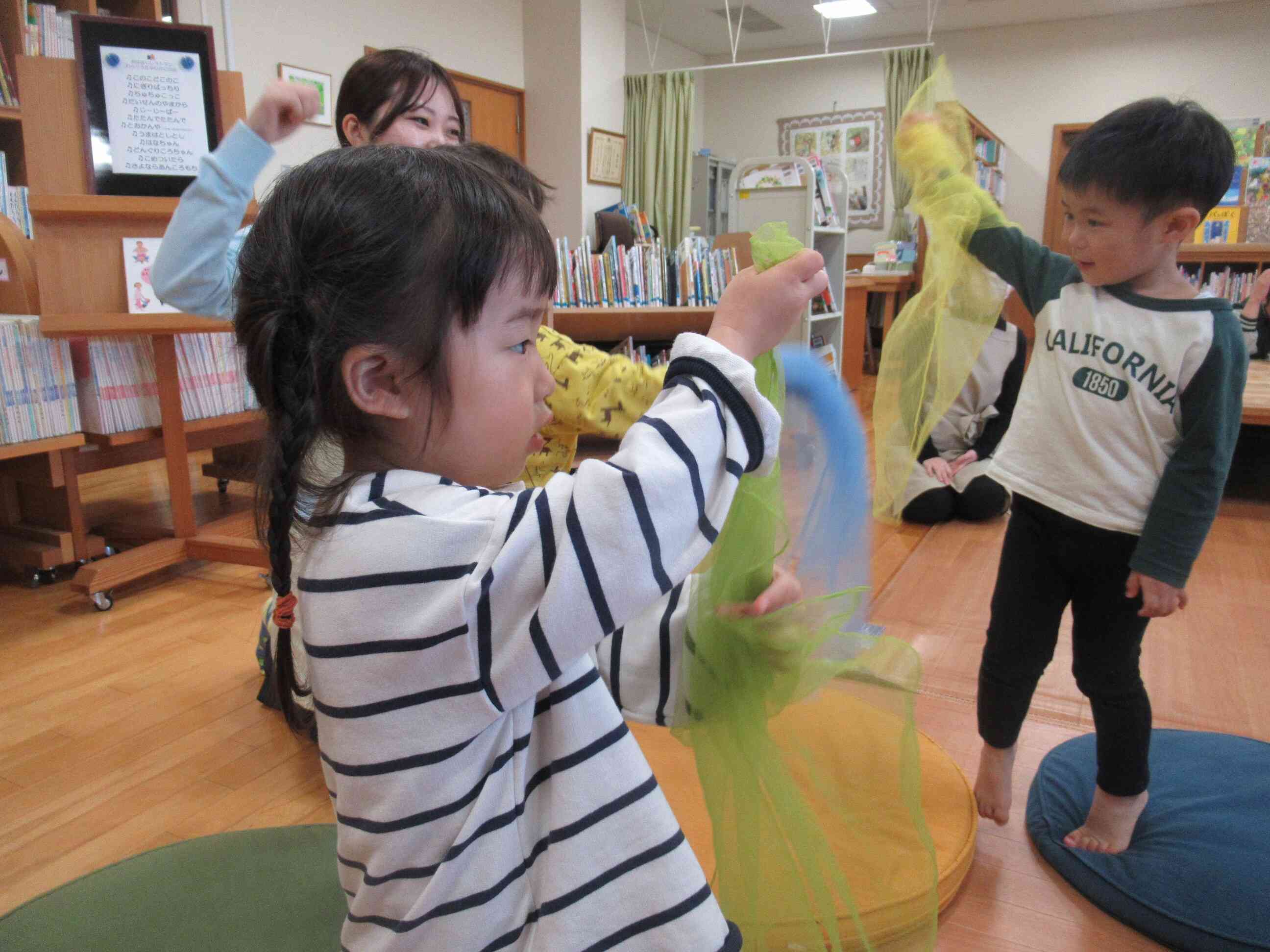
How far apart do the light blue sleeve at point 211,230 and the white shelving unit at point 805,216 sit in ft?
9.51

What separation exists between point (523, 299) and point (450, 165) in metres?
0.11

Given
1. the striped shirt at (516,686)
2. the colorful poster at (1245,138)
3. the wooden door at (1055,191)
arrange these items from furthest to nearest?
the wooden door at (1055,191) < the colorful poster at (1245,138) < the striped shirt at (516,686)

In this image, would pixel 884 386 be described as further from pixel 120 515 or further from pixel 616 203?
pixel 616 203

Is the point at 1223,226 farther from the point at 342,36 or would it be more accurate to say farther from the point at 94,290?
the point at 94,290

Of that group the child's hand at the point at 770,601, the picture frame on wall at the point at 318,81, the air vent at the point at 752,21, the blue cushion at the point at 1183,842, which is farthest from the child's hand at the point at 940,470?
the air vent at the point at 752,21

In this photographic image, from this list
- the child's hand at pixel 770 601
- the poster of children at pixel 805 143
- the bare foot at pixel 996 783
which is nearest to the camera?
the child's hand at pixel 770 601

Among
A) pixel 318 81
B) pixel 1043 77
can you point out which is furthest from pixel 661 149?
pixel 1043 77

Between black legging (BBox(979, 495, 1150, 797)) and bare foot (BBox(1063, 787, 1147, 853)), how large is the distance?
16mm

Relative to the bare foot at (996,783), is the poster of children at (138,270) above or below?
above

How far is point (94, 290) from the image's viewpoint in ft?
7.39

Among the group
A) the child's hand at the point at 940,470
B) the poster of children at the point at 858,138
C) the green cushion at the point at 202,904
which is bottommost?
the green cushion at the point at 202,904

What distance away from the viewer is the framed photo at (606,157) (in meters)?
5.38

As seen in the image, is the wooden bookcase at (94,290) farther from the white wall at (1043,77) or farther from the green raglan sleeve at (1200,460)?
the white wall at (1043,77)

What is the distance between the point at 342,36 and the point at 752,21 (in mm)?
4493
